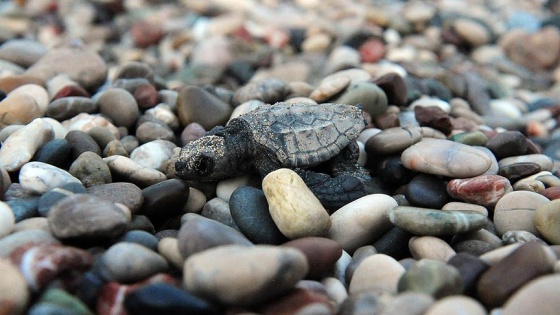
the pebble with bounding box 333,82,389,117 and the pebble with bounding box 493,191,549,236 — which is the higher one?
the pebble with bounding box 333,82,389,117

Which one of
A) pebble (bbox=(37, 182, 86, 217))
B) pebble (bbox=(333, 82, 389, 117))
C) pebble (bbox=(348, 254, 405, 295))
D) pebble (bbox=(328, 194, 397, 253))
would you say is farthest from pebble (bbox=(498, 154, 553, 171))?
pebble (bbox=(37, 182, 86, 217))

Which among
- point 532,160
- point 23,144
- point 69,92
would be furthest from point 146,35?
point 532,160

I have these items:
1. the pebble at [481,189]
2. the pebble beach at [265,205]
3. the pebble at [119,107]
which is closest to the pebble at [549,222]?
the pebble beach at [265,205]

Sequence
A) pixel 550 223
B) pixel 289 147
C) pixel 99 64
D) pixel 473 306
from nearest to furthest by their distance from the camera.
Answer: pixel 473 306, pixel 550 223, pixel 289 147, pixel 99 64

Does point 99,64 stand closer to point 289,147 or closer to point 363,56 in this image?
point 289,147

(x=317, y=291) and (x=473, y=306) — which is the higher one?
(x=473, y=306)

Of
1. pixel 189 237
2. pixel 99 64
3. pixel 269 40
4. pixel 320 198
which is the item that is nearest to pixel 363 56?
pixel 269 40

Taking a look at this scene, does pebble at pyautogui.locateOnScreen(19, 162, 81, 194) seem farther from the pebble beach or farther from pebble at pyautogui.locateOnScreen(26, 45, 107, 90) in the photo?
pebble at pyautogui.locateOnScreen(26, 45, 107, 90)
